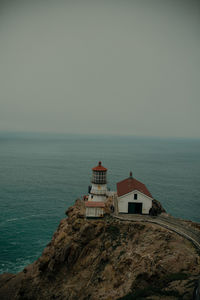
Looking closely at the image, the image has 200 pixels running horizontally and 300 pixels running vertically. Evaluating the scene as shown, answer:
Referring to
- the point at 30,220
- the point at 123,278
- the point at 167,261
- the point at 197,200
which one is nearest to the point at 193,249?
the point at 167,261

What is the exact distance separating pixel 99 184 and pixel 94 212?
596cm

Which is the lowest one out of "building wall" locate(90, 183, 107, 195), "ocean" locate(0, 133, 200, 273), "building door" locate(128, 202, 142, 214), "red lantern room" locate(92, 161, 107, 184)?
"ocean" locate(0, 133, 200, 273)

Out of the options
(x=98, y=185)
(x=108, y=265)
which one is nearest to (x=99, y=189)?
(x=98, y=185)

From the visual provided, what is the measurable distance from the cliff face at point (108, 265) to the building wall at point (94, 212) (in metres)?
1.10

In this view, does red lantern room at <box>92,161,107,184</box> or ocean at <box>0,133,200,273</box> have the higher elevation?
red lantern room at <box>92,161,107,184</box>

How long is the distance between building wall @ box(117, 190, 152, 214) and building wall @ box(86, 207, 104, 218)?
111 inches

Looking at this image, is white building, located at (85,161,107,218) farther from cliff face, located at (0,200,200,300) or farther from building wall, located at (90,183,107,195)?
cliff face, located at (0,200,200,300)

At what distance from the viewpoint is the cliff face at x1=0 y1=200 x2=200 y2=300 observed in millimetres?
16734

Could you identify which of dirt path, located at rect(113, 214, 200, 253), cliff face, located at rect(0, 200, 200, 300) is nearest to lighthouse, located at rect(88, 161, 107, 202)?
cliff face, located at rect(0, 200, 200, 300)

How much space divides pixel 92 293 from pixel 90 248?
511 cm

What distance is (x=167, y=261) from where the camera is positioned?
58.3 ft

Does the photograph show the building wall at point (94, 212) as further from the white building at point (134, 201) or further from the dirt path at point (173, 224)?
the white building at point (134, 201)

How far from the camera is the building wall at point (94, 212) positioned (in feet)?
88.1

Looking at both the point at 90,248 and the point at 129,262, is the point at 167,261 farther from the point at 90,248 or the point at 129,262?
the point at 90,248
